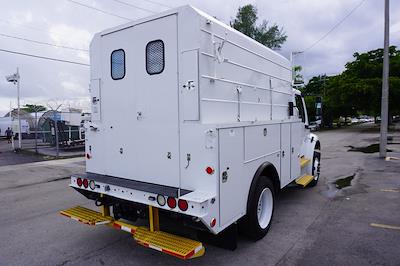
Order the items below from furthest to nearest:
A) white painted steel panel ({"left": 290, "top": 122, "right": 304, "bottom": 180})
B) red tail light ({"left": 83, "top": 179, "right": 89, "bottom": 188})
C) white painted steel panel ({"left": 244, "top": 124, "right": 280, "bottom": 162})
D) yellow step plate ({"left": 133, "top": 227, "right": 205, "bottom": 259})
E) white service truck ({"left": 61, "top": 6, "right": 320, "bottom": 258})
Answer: white painted steel panel ({"left": 290, "top": 122, "right": 304, "bottom": 180}) → red tail light ({"left": 83, "top": 179, "right": 89, "bottom": 188}) → white painted steel panel ({"left": 244, "top": 124, "right": 280, "bottom": 162}) → white service truck ({"left": 61, "top": 6, "right": 320, "bottom": 258}) → yellow step plate ({"left": 133, "top": 227, "right": 205, "bottom": 259})

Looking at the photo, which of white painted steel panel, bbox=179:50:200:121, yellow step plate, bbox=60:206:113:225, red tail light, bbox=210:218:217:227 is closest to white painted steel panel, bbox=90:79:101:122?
yellow step plate, bbox=60:206:113:225

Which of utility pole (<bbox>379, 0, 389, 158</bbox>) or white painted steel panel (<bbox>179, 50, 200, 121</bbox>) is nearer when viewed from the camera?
white painted steel panel (<bbox>179, 50, 200, 121</bbox>)

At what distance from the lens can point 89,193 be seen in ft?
15.3

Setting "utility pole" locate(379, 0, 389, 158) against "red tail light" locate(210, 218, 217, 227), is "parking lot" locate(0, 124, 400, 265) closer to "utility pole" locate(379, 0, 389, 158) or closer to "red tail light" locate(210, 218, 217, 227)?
"red tail light" locate(210, 218, 217, 227)

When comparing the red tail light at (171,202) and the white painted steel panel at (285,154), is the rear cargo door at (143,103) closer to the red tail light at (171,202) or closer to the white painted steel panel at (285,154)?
the red tail light at (171,202)

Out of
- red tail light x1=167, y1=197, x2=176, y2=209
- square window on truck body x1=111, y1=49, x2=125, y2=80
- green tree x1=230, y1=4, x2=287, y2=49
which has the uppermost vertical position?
green tree x1=230, y1=4, x2=287, y2=49

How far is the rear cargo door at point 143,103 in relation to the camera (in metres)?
3.98

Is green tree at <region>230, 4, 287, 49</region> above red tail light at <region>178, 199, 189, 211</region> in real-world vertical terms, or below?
above

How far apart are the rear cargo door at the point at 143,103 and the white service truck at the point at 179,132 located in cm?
1

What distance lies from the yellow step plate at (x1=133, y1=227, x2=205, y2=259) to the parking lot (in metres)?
0.48

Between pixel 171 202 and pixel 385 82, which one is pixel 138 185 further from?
pixel 385 82

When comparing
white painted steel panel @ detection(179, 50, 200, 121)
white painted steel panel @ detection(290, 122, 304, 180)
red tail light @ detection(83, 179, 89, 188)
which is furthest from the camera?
white painted steel panel @ detection(290, 122, 304, 180)

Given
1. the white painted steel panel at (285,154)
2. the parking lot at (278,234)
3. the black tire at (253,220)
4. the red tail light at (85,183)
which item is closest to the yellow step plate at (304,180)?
the parking lot at (278,234)

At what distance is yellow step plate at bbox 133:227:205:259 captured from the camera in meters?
3.25
